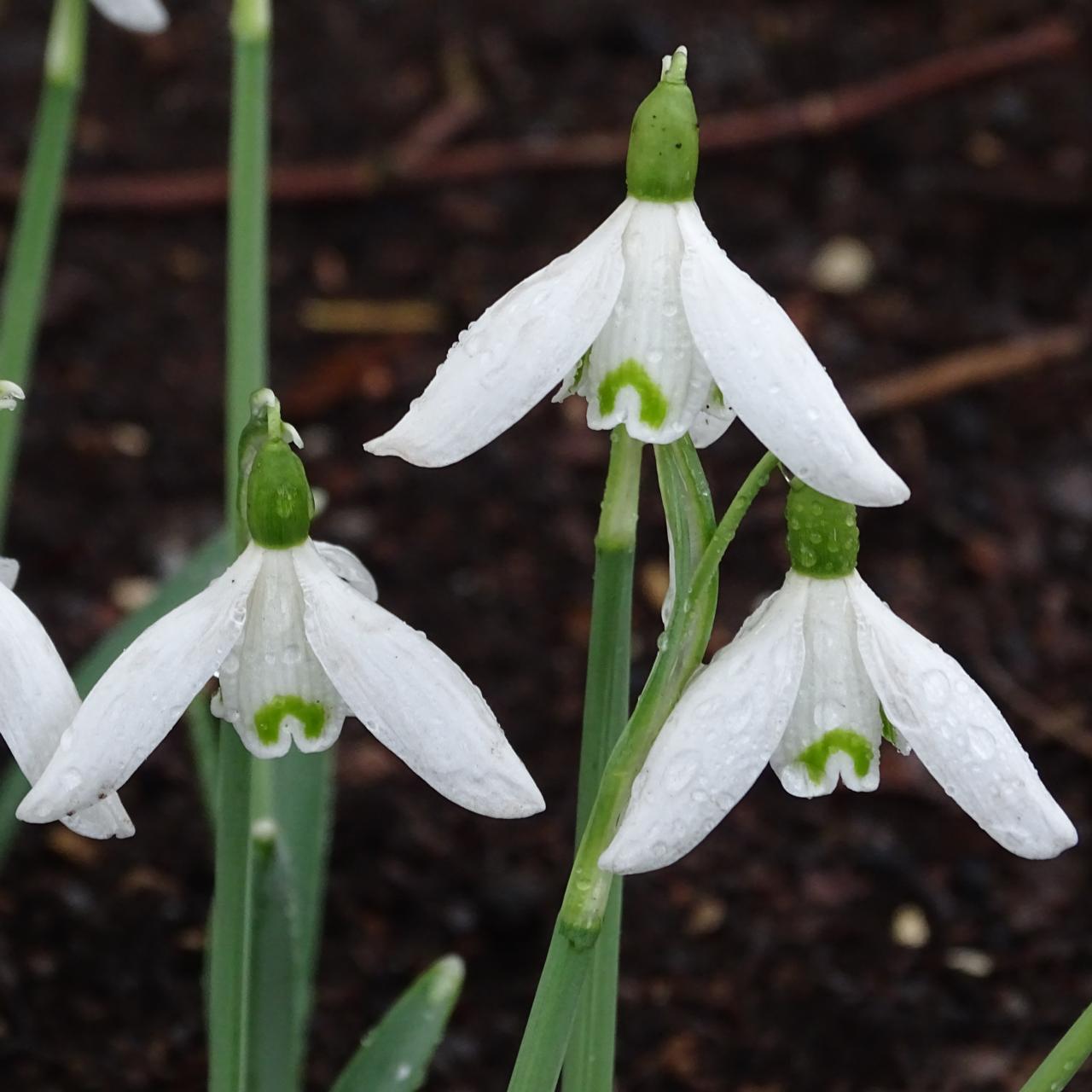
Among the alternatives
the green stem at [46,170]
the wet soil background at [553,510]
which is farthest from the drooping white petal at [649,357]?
the wet soil background at [553,510]

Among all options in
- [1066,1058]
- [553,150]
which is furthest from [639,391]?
[553,150]

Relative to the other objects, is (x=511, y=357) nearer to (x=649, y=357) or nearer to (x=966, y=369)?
(x=649, y=357)

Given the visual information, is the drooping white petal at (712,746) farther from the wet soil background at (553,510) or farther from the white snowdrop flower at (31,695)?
the wet soil background at (553,510)

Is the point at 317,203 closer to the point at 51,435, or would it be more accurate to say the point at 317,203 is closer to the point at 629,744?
the point at 51,435

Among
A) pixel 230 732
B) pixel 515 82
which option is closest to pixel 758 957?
pixel 230 732

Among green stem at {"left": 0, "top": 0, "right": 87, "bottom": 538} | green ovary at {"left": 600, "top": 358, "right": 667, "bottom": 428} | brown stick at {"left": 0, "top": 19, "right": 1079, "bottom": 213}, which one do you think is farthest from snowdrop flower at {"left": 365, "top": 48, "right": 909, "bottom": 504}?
brown stick at {"left": 0, "top": 19, "right": 1079, "bottom": 213}

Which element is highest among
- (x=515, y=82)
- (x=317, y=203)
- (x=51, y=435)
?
(x=515, y=82)
